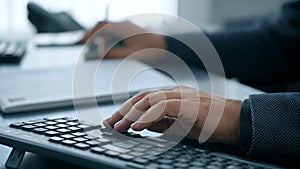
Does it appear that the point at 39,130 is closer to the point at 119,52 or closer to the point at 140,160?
the point at 140,160

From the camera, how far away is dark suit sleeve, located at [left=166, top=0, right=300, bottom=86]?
4.52 feet

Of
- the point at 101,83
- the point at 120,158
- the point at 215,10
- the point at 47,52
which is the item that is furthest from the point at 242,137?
the point at 215,10

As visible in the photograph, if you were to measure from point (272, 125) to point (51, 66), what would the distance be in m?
0.73

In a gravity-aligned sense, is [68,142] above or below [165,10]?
below

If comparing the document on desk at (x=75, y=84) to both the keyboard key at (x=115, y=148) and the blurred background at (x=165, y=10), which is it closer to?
the keyboard key at (x=115, y=148)

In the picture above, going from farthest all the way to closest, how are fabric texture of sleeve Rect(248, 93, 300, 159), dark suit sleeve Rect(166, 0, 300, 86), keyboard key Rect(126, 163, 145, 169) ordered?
dark suit sleeve Rect(166, 0, 300, 86), fabric texture of sleeve Rect(248, 93, 300, 159), keyboard key Rect(126, 163, 145, 169)

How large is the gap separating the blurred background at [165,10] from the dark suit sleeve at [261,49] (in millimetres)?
799

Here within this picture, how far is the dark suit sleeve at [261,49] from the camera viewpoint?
1.38 metres

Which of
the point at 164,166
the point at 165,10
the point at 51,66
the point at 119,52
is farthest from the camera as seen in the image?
the point at 165,10

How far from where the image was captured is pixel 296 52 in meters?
1.53

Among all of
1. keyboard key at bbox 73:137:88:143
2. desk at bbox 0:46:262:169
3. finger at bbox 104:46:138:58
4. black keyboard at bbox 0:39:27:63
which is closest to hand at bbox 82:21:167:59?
finger at bbox 104:46:138:58

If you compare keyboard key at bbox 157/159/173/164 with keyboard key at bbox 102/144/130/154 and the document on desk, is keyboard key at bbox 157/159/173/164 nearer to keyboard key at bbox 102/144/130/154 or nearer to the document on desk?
keyboard key at bbox 102/144/130/154

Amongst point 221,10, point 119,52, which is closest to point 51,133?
point 119,52

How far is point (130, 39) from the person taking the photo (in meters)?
1.32
